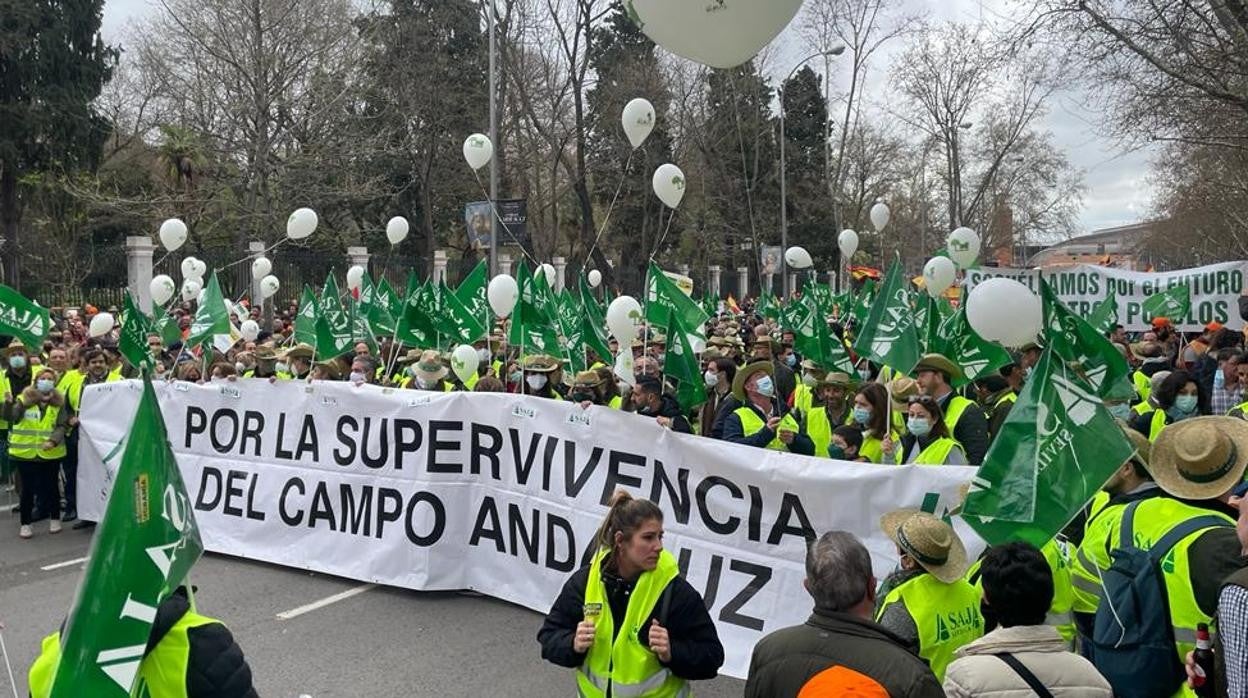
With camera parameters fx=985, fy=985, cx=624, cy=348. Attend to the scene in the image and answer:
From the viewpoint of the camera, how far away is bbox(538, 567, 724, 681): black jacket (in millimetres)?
3475

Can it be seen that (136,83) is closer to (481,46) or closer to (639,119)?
(481,46)


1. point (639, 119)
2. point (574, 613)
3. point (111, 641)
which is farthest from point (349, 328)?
point (111, 641)

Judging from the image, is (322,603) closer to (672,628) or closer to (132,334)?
(132,334)

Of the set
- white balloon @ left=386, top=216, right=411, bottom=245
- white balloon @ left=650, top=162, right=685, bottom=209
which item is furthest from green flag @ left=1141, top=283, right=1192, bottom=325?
white balloon @ left=386, top=216, right=411, bottom=245

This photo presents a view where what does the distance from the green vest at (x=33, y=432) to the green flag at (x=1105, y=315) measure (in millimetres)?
10937

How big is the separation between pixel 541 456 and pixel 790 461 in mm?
1881

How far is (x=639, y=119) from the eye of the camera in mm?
10523

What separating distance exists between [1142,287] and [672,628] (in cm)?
1169

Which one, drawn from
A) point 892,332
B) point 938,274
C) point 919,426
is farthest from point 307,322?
point 919,426

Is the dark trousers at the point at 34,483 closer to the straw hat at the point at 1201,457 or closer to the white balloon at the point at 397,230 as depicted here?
the white balloon at the point at 397,230

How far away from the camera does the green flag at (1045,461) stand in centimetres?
356

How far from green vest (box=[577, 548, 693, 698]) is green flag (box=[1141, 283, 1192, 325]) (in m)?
10.9

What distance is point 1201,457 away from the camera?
11.5 ft

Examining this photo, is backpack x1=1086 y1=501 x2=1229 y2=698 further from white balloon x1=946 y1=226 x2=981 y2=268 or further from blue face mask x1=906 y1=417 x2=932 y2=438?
white balloon x1=946 y1=226 x2=981 y2=268
